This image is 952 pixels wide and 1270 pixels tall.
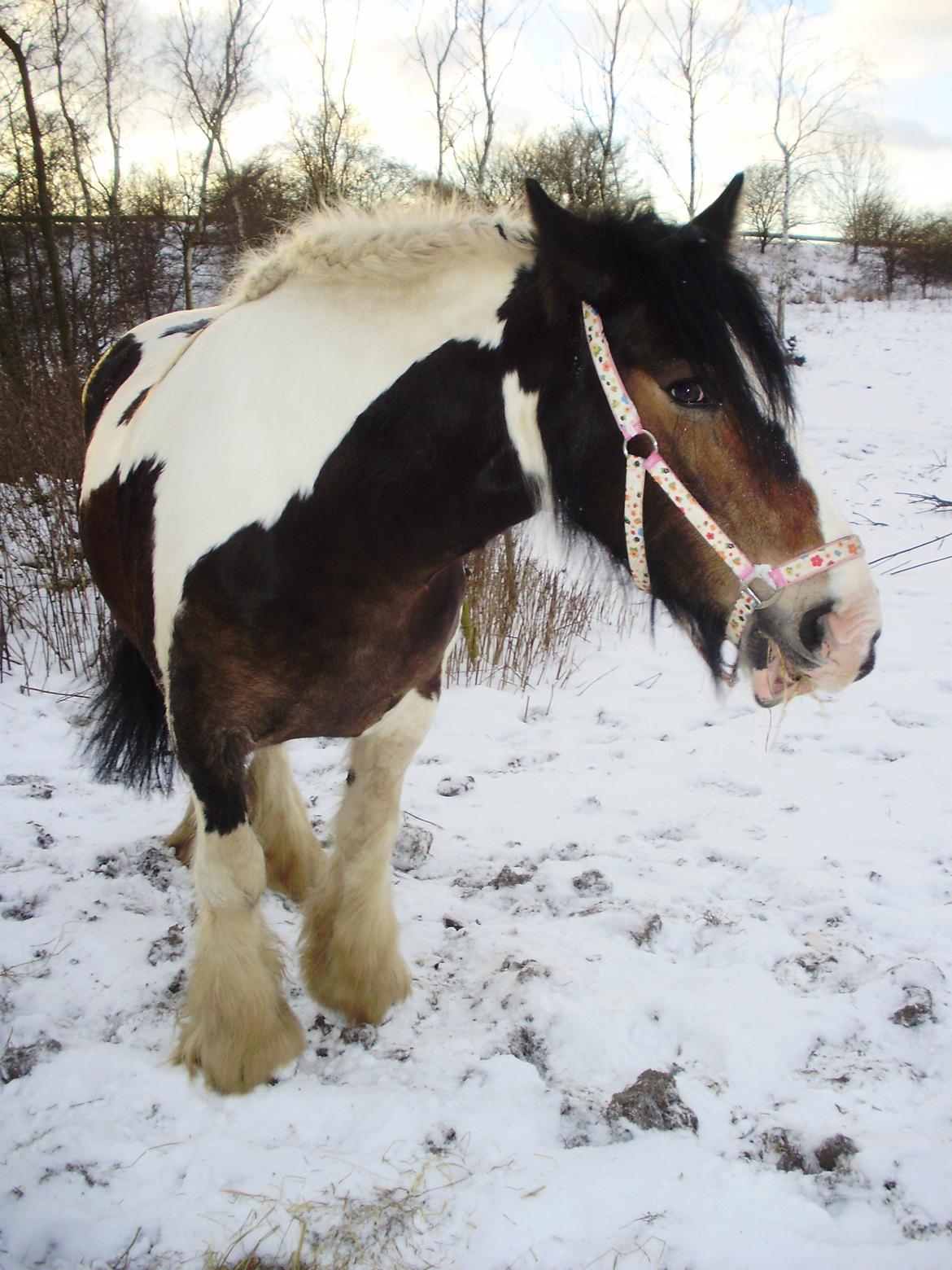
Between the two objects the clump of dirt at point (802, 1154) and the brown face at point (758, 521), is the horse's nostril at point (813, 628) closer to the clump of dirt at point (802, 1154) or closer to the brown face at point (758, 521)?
the brown face at point (758, 521)

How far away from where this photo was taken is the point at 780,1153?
1638 mm

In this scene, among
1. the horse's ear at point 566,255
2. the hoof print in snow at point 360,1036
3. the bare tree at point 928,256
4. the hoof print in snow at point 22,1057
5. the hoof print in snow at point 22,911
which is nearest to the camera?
the horse's ear at point 566,255

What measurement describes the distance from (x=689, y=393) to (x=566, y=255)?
0.32 metres

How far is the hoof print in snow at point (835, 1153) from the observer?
160 cm

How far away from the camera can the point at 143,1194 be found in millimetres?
1549

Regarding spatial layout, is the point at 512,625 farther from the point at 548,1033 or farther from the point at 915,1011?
the point at 915,1011

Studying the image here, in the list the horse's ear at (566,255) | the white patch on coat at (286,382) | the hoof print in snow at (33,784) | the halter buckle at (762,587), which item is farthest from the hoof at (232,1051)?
the horse's ear at (566,255)

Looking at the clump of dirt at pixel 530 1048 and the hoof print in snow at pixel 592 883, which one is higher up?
the hoof print in snow at pixel 592 883

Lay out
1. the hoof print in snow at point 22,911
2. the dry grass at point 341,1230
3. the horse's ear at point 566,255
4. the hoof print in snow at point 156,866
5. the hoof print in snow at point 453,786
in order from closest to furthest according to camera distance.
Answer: the horse's ear at point 566,255
the dry grass at point 341,1230
the hoof print in snow at point 22,911
the hoof print in snow at point 156,866
the hoof print in snow at point 453,786

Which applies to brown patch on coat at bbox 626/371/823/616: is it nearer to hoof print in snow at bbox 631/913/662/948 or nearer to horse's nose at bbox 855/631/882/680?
horse's nose at bbox 855/631/882/680

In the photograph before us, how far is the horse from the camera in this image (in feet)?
4.43

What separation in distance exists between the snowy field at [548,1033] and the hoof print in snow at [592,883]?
11 millimetres

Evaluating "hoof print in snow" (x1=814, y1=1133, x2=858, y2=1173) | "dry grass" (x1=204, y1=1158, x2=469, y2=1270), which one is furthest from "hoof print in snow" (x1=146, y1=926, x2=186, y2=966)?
"hoof print in snow" (x1=814, y1=1133, x2=858, y2=1173)

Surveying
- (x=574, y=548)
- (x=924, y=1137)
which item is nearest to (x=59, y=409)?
(x=574, y=548)
